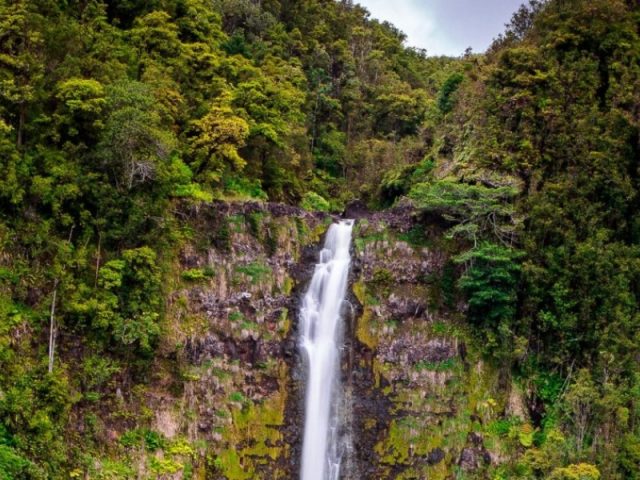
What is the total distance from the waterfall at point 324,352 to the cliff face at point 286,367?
0.41 meters

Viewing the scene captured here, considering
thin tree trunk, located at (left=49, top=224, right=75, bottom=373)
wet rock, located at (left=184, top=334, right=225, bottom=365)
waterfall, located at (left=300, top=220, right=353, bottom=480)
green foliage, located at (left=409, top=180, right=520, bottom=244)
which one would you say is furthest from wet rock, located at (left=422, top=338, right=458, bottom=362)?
thin tree trunk, located at (left=49, top=224, right=75, bottom=373)

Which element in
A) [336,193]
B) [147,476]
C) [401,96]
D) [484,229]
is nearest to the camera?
[147,476]

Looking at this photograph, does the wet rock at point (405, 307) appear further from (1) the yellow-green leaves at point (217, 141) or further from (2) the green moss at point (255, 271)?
(1) the yellow-green leaves at point (217, 141)

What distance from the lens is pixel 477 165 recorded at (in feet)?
80.9

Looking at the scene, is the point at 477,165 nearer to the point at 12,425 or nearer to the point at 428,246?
the point at 428,246

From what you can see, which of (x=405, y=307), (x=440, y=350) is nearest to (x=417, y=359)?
(x=440, y=350)

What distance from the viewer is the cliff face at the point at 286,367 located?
819 inches

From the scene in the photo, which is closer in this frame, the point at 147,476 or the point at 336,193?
the point at 147,476

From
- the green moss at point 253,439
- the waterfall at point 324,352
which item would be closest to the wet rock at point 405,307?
the waterfall at point 324,352

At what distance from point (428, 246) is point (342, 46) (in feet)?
78.3

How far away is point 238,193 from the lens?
25688 millimetres

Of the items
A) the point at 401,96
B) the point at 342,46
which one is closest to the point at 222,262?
the point at 401,96

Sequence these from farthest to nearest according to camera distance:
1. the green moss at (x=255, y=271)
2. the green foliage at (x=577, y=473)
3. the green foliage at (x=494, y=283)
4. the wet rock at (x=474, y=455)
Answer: the green moss at (x=255, y=271), the green foliage at (x=494, y=283), the wet rock at (x=474, y=455), the green foliage at (x=577, y=473)

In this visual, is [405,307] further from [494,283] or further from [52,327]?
[52,327]
